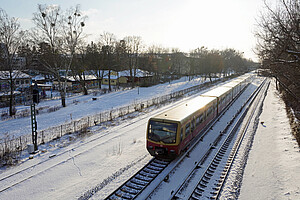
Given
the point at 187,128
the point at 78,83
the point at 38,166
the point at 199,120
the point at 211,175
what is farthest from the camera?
the point at 78,83

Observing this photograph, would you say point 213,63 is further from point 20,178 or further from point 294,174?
point 20,178

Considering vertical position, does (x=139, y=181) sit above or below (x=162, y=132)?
below

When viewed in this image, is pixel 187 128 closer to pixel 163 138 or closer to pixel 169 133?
pixel 169 133

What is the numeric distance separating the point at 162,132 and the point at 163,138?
320 mm

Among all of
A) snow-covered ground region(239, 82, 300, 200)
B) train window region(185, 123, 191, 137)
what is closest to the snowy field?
snow-covered ground region(239, 82, 300, 200)

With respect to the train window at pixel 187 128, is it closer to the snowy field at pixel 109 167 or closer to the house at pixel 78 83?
the snowy field at pixel 109 167

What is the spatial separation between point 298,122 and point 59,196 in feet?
65.1

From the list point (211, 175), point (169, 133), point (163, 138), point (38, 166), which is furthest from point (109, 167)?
point (211, 175)

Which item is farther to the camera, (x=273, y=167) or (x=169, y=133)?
(x=273, y=167)

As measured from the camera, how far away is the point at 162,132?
10906 mm

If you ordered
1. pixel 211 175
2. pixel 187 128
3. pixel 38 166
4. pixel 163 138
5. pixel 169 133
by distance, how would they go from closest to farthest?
pixel 211 175, pixel 169 133, pixel 163 138, pixel 38 166, pixel 187 128

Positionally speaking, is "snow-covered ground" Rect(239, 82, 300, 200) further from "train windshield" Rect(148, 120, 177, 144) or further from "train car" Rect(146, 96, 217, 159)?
"train windshield" Rect(148, 120, 177, 144)

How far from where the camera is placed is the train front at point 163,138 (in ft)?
34.8

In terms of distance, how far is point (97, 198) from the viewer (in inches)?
335
